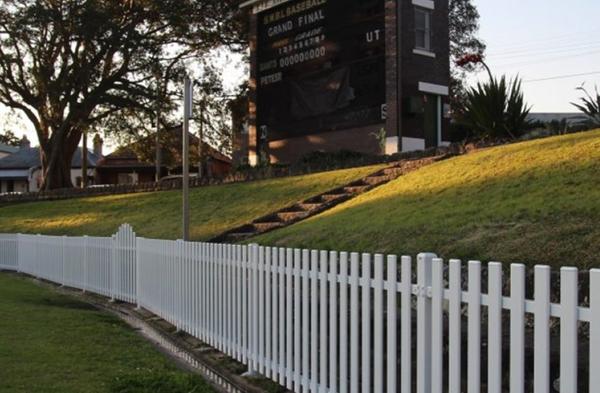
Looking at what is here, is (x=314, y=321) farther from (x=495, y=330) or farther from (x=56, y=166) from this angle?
(x=56, y=166)

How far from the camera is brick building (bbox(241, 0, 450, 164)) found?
859 inches

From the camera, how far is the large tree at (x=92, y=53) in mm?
29172

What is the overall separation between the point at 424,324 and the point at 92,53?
29.8 meters

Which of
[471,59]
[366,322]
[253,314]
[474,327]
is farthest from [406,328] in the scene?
[471,59]

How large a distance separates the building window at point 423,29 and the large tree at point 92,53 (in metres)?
10.2

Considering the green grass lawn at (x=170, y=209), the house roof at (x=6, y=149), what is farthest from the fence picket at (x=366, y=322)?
the house roof at (x=6, y=149)

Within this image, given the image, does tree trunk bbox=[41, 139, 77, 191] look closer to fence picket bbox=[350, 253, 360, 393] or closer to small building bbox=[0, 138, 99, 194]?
fence picket bbox=[350, 253, 360, 393]

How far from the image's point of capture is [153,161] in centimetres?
4162

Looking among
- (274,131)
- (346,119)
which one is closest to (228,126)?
(274,131)

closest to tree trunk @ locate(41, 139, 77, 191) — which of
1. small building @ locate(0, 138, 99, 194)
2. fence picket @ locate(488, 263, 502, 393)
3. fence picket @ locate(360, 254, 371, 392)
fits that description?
fence picket @ locate(360, 254, 371, 392)

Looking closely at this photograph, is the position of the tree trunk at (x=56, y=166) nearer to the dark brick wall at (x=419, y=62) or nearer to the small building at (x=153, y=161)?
the small building at (x=153, y=161)

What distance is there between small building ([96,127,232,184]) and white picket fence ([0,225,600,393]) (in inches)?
657

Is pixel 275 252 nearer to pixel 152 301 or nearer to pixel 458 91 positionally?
pixel 152 301

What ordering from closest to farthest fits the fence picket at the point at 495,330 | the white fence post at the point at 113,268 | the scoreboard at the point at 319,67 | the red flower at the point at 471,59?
the fence picket at the point at 495,330
the white fence post at the point at 113,268
the red flower at the point at 471,59
the scoreboard at the point at 319,67
